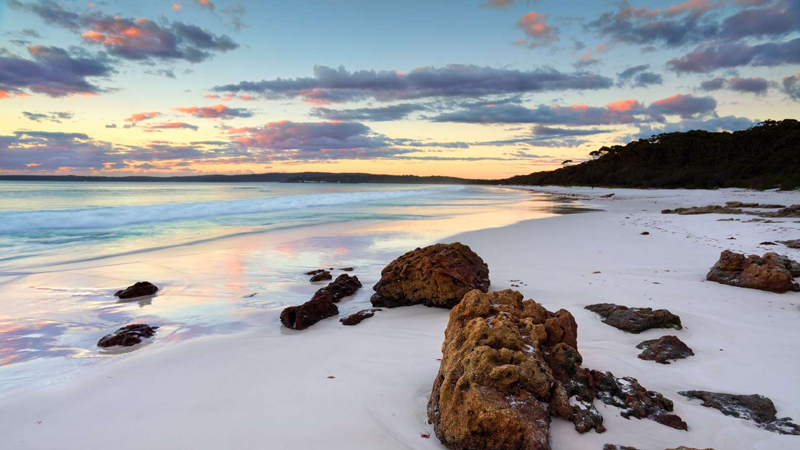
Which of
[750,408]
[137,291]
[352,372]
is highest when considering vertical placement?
[750,408]

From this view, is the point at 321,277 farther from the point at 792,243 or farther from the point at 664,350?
the point at 792,243

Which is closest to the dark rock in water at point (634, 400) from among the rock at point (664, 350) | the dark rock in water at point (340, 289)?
the rock at point (664, 350)

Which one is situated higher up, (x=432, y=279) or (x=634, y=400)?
(x=432, y=279)

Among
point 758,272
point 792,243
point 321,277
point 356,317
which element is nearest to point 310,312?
point 356,317

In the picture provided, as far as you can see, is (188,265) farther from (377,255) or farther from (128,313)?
(377,255)

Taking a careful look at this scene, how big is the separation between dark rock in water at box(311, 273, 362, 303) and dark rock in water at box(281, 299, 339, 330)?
370 millimetres

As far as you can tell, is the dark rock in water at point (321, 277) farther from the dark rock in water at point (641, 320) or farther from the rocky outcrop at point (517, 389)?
the dark rock in water at point (641, 320)

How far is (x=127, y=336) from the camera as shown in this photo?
14.3 feet

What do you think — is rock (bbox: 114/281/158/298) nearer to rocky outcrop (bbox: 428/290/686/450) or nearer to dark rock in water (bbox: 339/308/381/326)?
dark rock in water (bbox: 339/308/381/326)

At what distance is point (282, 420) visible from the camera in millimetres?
2779

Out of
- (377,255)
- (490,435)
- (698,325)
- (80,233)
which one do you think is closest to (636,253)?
(698,325)

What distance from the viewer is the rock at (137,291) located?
241 inches

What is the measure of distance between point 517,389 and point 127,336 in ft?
13.5

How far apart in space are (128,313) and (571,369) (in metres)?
5.50
